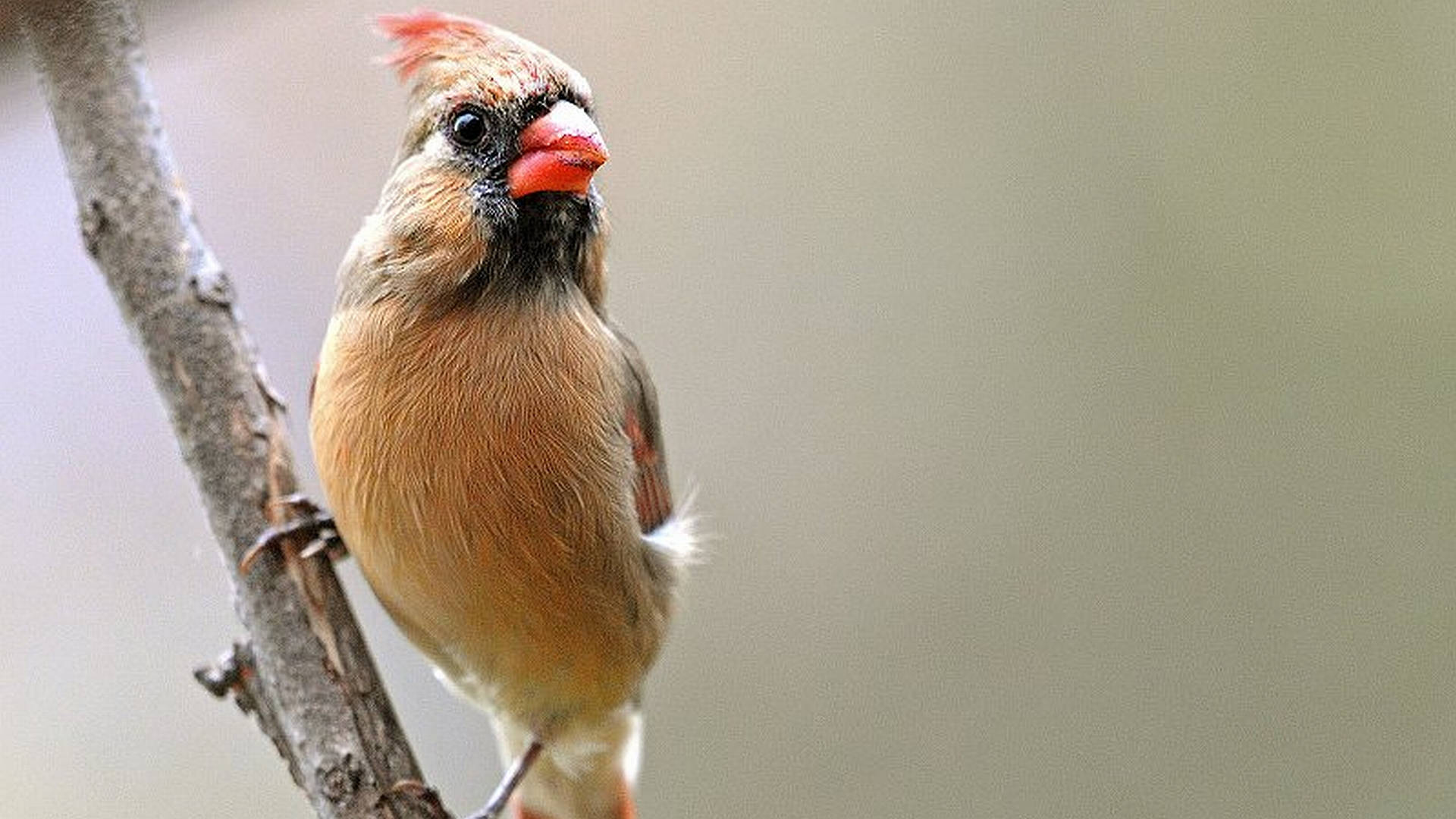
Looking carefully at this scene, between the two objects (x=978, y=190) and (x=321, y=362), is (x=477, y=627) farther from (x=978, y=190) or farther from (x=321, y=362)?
(x=978, y=190)

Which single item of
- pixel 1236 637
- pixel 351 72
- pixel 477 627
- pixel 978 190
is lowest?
pixel 1236 637

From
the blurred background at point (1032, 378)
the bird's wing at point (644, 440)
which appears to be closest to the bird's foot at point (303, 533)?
the bird's wing at point (644, 440)

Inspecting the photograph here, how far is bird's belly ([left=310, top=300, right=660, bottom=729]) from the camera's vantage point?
2326 mm

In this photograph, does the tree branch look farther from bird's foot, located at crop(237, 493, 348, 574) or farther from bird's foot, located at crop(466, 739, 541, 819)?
bird's foot, located at crop(466, 739, 541, 819)

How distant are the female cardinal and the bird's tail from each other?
1.43 ft

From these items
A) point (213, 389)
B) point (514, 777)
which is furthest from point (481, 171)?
point (514, 777)

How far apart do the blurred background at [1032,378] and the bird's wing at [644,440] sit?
74.1 inches

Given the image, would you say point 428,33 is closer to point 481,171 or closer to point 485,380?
point 481,171

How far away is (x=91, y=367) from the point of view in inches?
160

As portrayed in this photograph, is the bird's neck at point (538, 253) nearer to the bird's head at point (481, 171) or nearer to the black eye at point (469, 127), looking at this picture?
the bird's head at point (481, 171)

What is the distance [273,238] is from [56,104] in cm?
163

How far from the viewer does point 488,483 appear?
2.33 m

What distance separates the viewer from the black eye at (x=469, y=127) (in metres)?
2.33

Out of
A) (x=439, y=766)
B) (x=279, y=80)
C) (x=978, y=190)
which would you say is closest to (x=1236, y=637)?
(x=978, y=190)
